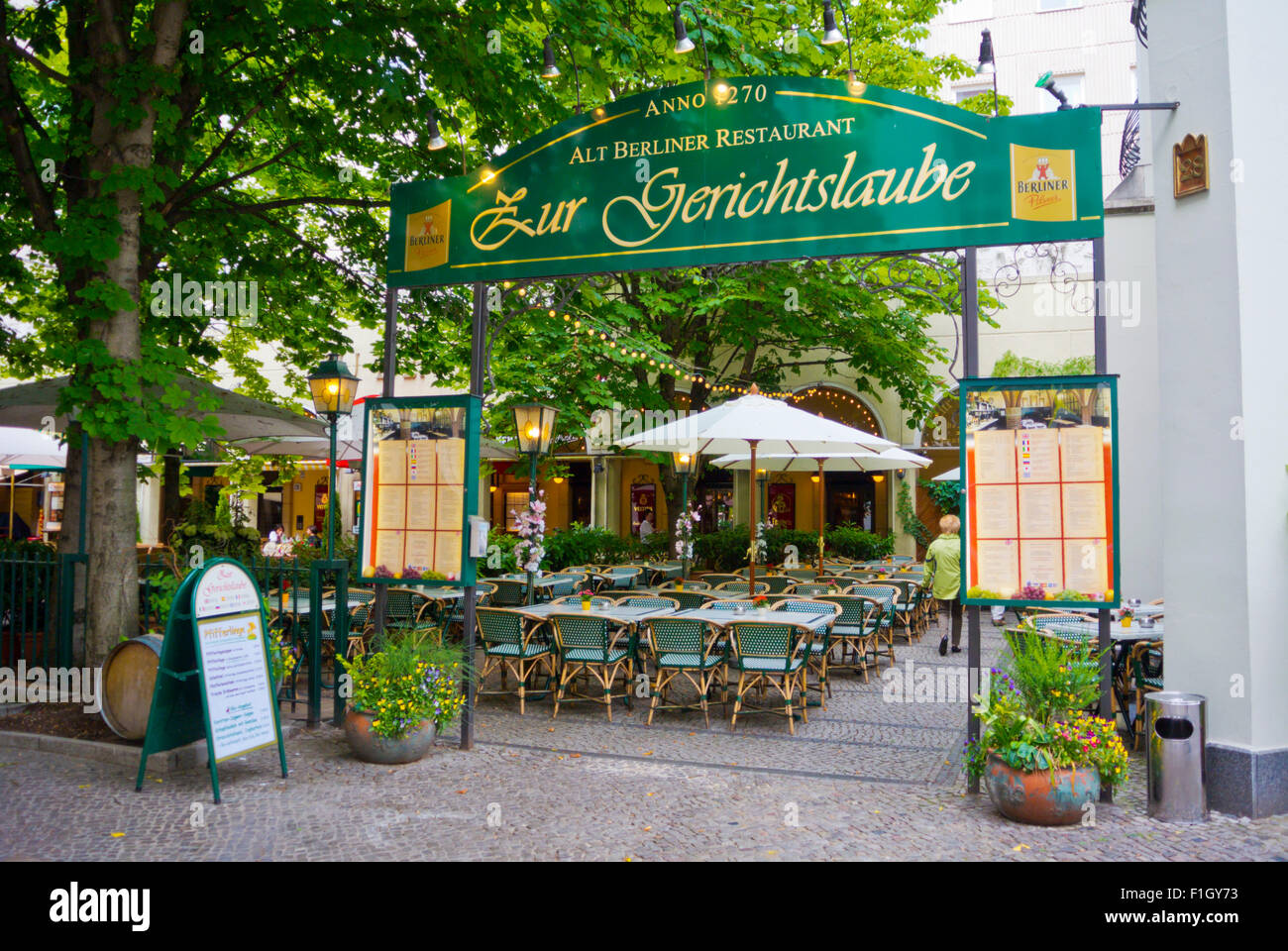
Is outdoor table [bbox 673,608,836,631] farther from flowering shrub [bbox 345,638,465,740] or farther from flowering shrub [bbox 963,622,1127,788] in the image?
flowering shrub [bbox 345,638,465,740]

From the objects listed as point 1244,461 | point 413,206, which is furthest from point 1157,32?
point 413,206

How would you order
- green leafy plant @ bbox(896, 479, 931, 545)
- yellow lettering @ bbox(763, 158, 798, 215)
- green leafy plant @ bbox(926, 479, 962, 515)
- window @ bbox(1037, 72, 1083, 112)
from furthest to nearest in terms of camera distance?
window @ bbox(1037, 72, 1083, 112), green leafy plant @ bbox(896, 479, 931, 545), green leafy plant @ bbox(926, 479, 962, 515), yellow lettering @ bbox(763, 158, 798, 215)

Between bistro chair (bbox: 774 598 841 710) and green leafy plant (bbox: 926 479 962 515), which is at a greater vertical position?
green leafy plant (bbox: 926 479 962 515)

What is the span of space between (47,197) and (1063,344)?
18.9 m

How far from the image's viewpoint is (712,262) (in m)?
6.45

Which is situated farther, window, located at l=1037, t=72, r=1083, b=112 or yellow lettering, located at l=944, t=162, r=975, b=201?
window, located at l=1037, t=72, r=1083, b=112

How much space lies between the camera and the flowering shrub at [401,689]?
251 inches

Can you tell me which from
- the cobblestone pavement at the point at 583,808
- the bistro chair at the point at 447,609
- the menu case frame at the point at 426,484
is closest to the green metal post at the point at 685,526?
the bistro chair at the point at 447,609

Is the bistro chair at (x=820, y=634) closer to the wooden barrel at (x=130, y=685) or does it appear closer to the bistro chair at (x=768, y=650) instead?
the bistro chair at (x=768, y=650)

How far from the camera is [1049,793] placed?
5.13 meters

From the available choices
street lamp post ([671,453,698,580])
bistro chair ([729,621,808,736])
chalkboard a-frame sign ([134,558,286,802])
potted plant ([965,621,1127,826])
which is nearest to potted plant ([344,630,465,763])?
chalkboard a-frame sign ([134,558,286,802])

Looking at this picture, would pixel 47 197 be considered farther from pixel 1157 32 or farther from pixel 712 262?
pixel 1157 32

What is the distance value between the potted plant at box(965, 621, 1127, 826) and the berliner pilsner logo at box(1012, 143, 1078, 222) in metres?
2.69

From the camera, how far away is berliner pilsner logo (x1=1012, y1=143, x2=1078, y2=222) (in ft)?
18.0
